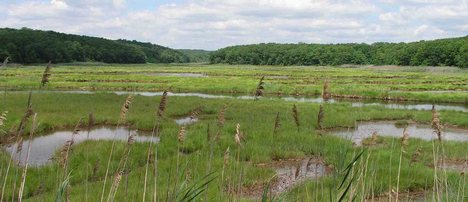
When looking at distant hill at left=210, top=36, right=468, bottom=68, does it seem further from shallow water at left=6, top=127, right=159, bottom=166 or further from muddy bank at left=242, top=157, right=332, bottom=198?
muddy bank at left=242, top=157, right=332, bottom=198

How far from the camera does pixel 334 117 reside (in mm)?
27094

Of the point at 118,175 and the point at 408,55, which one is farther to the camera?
the point at 408,55

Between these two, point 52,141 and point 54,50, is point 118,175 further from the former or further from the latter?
point 54,50

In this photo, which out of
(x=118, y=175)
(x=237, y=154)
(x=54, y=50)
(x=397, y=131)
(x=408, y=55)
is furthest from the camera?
(x=408, y=55)

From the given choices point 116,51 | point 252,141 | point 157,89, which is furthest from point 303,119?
point 116,51

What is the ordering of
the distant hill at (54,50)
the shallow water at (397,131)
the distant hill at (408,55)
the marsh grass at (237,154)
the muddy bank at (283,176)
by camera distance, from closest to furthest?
the marsh grass at (237,154), the muddy bank at (283,176), the shallow water at (397,131), the distant hill at (54,50), the distant hill at (408,55)

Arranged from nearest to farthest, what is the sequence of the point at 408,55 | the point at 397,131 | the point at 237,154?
the point at 237,154, the point at 397,131, the point at 408,55

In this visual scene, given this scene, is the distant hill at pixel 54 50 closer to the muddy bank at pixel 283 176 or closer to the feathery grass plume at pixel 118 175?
the muddy bank at pixel 283 176

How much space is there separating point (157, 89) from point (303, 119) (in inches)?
1177

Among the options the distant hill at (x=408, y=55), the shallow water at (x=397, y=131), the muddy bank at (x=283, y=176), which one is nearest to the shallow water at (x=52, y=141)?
the muddy bank at (x=283, y=176)

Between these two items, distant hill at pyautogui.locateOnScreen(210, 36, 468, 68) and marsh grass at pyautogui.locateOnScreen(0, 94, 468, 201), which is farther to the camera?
distant hill at pyautogui.locateOnScreen(210, 36, 468, 68)

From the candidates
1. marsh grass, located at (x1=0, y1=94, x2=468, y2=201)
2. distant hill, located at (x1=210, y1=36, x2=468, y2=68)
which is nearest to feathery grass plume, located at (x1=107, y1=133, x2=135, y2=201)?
marsh grass, located at (x1=0, y1=94, x2=468, y2=201)

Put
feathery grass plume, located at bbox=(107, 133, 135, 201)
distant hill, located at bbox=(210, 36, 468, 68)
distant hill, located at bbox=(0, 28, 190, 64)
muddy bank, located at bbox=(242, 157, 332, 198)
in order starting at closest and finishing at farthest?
feathery grass plume, located at bbox=(107, 133, 135, 201) → muddy bank, located at bbox=(242, 157, 332, 198) → distant hill, located at bbox=(0, 28, 190, 64) → distant hill, located at bbox=(210, 36, 468, 68)

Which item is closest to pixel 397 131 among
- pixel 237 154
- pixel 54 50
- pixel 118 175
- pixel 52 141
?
pixel 237 154
